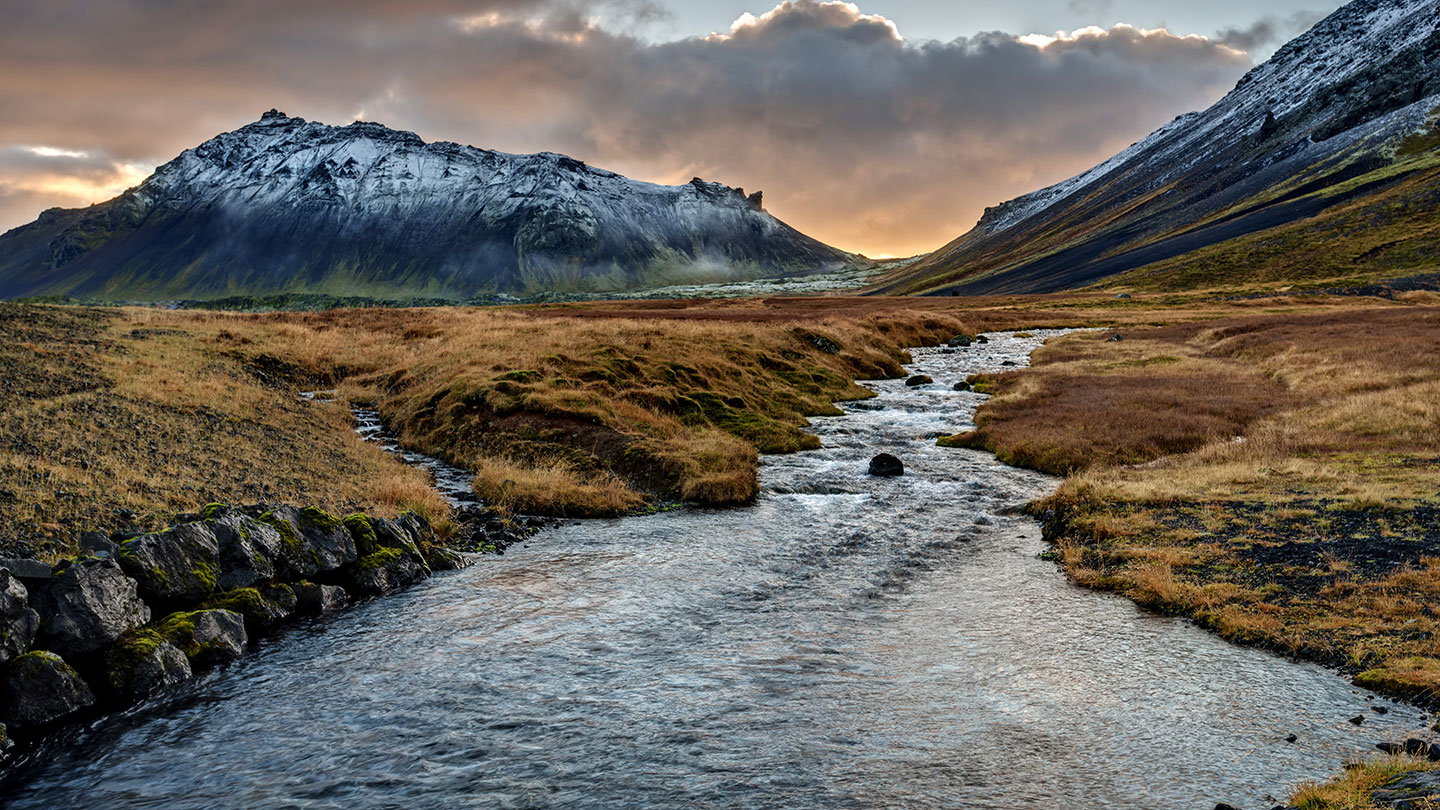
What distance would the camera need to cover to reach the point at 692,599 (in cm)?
1955

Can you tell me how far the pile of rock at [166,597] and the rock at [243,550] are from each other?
0.9 inches

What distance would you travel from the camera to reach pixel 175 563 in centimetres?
1669

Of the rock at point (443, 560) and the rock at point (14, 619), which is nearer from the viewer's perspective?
the rock at point (14, 619)

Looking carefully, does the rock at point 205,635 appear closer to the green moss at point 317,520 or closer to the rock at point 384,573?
the rock at point 384,573

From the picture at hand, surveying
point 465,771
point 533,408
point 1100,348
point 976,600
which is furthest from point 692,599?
point 1100,348

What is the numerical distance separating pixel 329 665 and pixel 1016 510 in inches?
861

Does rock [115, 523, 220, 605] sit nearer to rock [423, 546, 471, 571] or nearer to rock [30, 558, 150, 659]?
rock [30, 558, 150, 659]

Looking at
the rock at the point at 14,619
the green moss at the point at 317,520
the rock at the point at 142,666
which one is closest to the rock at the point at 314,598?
the green moss at the point at 317,520

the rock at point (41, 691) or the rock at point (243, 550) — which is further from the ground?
the rock at point (243, 550)

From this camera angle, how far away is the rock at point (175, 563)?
16016 mm

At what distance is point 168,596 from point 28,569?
2469 mm

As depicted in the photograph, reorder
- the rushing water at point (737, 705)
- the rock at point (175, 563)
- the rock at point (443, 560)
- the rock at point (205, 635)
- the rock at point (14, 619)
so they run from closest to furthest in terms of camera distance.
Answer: the rushing water at point (737, 705) < the rock at point (14, 619) < the rock at point (205, 635) < the rock at point (175, 563) < the rock at point (443, 560)

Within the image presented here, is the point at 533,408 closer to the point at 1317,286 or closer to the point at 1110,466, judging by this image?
the point at 1110,466

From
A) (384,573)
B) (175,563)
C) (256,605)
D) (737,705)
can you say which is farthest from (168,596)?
(737,705)
